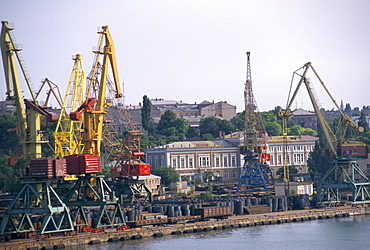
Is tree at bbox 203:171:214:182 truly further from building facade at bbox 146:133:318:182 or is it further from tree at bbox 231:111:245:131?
tree at bbox 231:111:245:131

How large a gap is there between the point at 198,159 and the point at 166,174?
1015cm

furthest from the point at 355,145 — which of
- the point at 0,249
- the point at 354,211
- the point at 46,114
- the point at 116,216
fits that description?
the point at 0,249

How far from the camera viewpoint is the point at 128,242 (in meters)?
60.1

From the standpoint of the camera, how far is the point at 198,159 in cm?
11862

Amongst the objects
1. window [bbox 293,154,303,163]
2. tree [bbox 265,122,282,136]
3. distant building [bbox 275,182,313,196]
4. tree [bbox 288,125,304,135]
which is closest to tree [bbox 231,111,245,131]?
tree [bbox 265,122,282,136]

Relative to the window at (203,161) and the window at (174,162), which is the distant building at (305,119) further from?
the window at (174,162)

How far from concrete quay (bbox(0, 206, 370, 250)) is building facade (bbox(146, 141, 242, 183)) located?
124ft

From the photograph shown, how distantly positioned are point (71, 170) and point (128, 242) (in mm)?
6458

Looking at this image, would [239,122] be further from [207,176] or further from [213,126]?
[207,176]

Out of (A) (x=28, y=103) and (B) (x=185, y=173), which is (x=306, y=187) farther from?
(A) (x=28, y=103)

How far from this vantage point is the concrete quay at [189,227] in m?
56.2

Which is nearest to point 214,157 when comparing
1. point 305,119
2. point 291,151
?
point 291,151

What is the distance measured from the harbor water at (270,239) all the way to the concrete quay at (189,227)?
739mm

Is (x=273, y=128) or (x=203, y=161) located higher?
(x=273, y=128)
